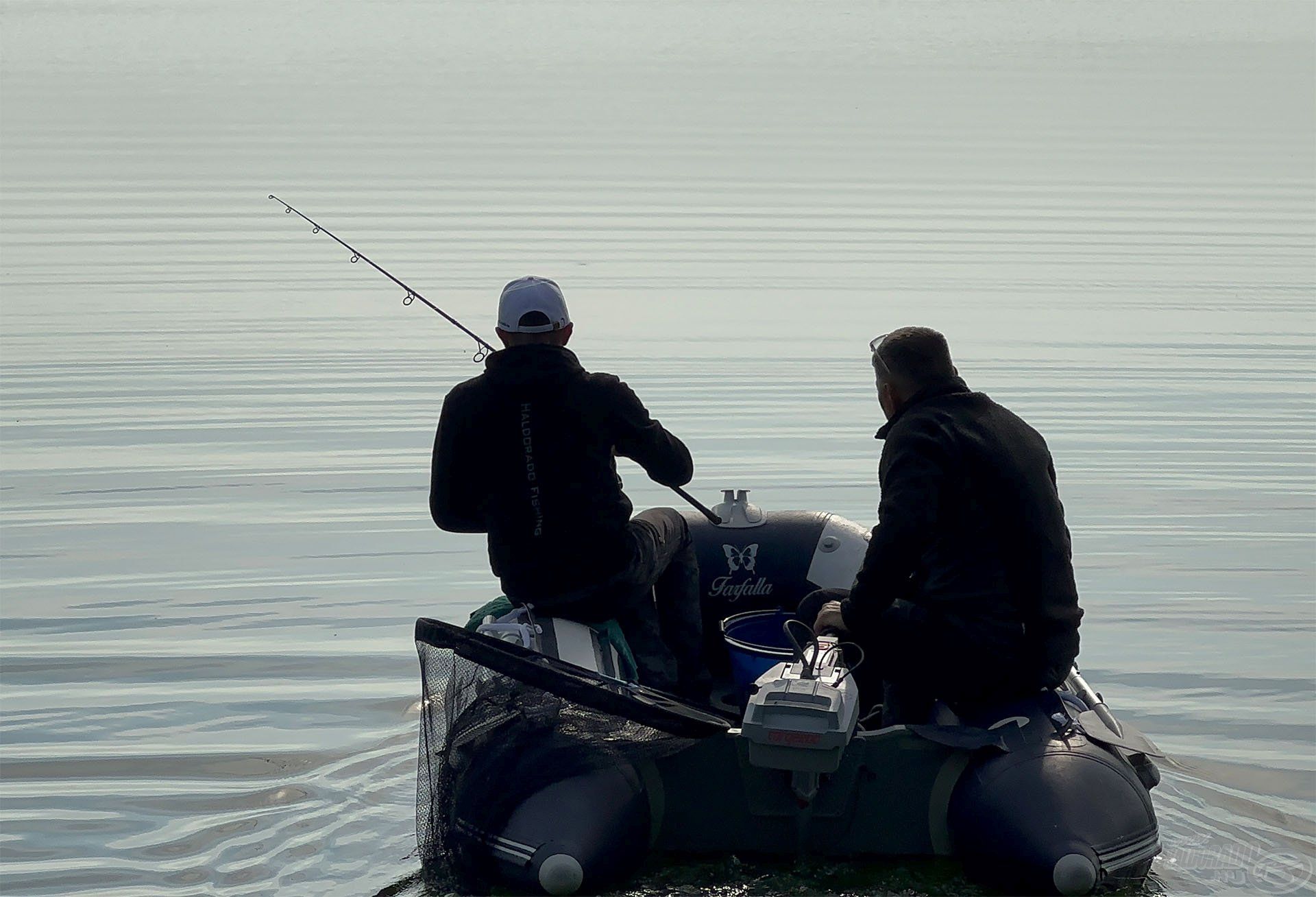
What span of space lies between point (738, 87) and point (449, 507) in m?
29.1

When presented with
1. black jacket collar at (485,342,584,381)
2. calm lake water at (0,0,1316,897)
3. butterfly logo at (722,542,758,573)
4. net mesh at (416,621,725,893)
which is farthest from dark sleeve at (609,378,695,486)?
calm lake water at (0,0,1316,897)

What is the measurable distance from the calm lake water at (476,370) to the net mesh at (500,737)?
34cm

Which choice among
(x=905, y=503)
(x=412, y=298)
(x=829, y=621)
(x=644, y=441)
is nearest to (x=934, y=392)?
(x=905, y=503)

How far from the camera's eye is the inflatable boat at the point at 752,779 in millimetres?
4434

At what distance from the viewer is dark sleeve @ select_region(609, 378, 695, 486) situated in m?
5.19

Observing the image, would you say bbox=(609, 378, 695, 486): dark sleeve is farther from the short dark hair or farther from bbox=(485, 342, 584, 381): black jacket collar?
the short dark hair

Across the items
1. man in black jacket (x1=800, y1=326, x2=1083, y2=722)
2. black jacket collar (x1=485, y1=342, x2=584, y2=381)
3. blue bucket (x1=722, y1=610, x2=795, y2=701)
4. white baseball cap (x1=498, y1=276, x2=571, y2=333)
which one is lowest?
blue bucket (x1=722, y1=610, x2=795, y2=701)

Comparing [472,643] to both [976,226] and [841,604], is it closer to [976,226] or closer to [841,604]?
[841,604]

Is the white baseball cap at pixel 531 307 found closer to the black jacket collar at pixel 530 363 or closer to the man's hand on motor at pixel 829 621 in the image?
the black jacket collar at pixel 530 363

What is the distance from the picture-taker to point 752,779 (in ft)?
15.3

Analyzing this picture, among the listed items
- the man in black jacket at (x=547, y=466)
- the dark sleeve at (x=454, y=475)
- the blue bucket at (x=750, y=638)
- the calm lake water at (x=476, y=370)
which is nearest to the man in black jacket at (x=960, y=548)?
the blue bucket at (x=750, y=638)

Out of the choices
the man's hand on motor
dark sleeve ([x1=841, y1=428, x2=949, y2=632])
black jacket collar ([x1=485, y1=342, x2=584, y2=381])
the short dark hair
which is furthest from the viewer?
black jacket collar ([x1=485, y1=342, x2=584, y2=381])

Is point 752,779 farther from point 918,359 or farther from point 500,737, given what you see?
point 918,359

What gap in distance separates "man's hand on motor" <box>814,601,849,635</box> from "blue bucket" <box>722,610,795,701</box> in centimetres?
15
